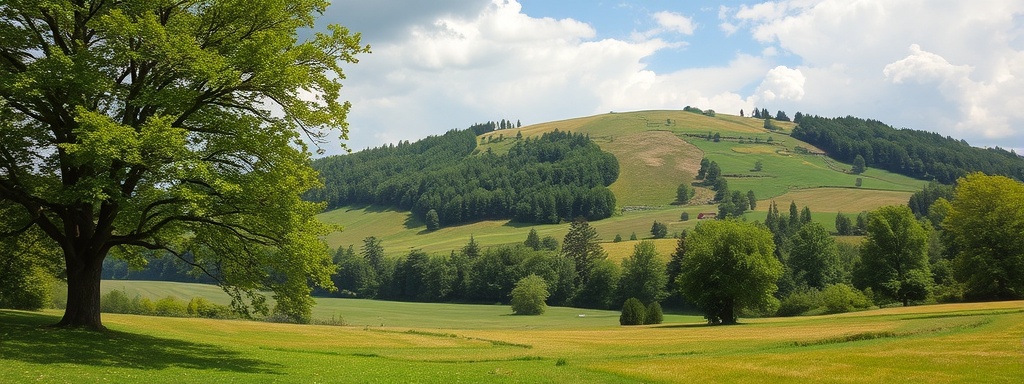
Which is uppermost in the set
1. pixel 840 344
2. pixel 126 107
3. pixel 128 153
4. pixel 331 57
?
pixel 331 57

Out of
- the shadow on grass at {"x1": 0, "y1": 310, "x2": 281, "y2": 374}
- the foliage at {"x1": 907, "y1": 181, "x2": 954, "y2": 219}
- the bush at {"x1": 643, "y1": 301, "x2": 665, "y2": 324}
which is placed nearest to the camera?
the shadow on grass at {"x1": 0, "y1": 310, "x2": 281, "y2": 374}

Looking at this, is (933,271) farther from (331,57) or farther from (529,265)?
(331,57)

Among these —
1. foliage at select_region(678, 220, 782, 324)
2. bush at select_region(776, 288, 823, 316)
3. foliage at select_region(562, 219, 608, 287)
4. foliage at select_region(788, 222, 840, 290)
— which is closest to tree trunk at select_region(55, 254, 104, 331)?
foliage at select_region(678, 220, 782, 324)

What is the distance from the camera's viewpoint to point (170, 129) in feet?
67.8

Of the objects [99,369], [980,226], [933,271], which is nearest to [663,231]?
[933,271]

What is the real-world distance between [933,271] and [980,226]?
58.0 feet

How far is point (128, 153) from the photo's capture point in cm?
2012

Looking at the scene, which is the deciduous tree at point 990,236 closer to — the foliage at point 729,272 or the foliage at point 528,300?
the foliage at point 729,272

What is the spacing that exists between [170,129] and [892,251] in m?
86.8

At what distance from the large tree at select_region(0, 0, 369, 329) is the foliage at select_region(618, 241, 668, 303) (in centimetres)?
9840

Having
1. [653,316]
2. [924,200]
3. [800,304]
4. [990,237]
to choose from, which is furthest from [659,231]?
[990,237]

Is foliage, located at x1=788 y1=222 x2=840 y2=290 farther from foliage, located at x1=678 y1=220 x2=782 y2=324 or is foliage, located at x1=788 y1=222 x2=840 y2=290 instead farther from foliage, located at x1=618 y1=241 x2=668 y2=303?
foliage, located at x1=678 y1=220 x2=782 y2=324

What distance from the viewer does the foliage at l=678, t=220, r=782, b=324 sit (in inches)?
2596

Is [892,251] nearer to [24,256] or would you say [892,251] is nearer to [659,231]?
[24,256]
